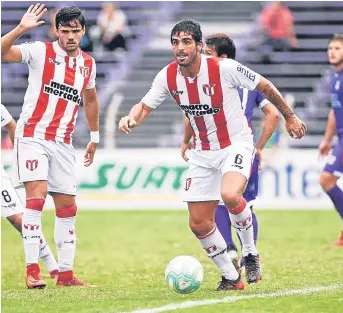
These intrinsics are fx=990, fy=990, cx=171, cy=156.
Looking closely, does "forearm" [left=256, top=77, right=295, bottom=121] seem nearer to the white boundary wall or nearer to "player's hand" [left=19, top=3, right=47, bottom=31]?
"player's hand" [left=19, top=3, right=47, bottom=31]

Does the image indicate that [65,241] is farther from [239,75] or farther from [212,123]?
[239,75]

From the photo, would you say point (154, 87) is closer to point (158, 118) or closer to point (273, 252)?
point (273, 252)

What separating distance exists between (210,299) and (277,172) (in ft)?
35.8

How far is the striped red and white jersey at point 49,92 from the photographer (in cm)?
858

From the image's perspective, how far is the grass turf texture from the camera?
7219 millimetres

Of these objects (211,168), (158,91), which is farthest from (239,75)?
(211,168)

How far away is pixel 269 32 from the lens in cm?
2094

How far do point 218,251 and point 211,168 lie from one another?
0.69m

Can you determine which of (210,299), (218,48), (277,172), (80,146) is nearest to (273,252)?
(218,48)

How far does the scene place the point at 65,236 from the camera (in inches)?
347

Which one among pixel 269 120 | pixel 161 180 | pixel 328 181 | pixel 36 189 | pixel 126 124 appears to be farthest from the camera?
pixel 161 180

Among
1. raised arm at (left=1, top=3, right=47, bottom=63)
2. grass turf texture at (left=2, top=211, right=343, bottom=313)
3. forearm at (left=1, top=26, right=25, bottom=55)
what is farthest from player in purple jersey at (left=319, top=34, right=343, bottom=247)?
forearm at (left=1, top=26, right=25, bottom=55)

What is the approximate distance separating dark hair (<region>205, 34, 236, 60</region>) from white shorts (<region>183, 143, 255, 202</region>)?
3.65 ft

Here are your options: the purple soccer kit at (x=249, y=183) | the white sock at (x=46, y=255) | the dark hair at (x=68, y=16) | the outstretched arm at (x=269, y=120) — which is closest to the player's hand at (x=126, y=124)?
the dark hair at (x=68, y=16)
